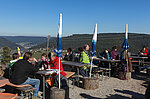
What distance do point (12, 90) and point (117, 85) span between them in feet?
13.0

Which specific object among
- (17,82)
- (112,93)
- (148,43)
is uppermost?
(148,43)

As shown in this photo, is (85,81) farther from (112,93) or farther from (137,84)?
(137,84)

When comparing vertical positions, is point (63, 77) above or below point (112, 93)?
above

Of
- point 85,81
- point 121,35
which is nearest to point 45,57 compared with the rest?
point 85,81

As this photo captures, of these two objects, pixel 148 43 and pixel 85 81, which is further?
pixel 148 43

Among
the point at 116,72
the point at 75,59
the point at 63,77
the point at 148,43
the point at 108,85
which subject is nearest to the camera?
the point at 63,77

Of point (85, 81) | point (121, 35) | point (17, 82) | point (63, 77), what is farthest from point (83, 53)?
point (121, 35)

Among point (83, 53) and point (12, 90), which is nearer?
point (12, 90)

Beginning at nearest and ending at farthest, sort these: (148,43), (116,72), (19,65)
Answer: (19,65) < (116,72) < (148,43)

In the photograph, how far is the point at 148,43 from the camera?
556 inches

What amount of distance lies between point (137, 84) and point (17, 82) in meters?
4.86

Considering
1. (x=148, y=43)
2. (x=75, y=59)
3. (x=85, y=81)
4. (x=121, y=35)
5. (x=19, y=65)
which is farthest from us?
(x=121, y=35)

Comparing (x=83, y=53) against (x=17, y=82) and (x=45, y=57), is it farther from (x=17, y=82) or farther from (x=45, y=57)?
(x=17, y=82)

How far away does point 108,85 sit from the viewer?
21.6 ft
